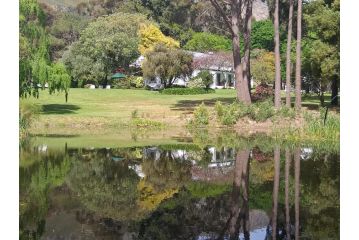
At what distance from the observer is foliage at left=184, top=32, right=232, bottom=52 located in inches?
2963

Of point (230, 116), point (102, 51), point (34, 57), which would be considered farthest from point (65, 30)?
point (230, 116)

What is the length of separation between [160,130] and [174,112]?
581 centimetres

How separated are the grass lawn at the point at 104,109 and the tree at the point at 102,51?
247 inches

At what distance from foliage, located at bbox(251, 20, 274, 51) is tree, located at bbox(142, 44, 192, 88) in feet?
60.4

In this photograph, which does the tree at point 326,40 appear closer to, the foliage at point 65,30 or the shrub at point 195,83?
the shrub at point 195,83

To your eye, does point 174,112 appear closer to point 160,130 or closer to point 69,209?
point 160,130

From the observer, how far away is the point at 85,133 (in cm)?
2761

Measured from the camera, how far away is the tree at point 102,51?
2247 inches

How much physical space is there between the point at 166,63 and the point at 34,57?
800 inches

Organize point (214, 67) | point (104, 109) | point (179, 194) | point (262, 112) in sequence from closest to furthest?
point (179, 194) → point (262, 112) → point (104, 109) → point (214, 67)

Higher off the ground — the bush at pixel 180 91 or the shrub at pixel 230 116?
the bush at pixel 180 91

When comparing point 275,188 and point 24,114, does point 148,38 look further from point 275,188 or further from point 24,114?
point 275,188

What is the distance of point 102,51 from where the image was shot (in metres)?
57.4

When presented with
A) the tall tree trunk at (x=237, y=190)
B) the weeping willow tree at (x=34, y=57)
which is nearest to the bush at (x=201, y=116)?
the weeping willow tree at (x=34, y=57)
